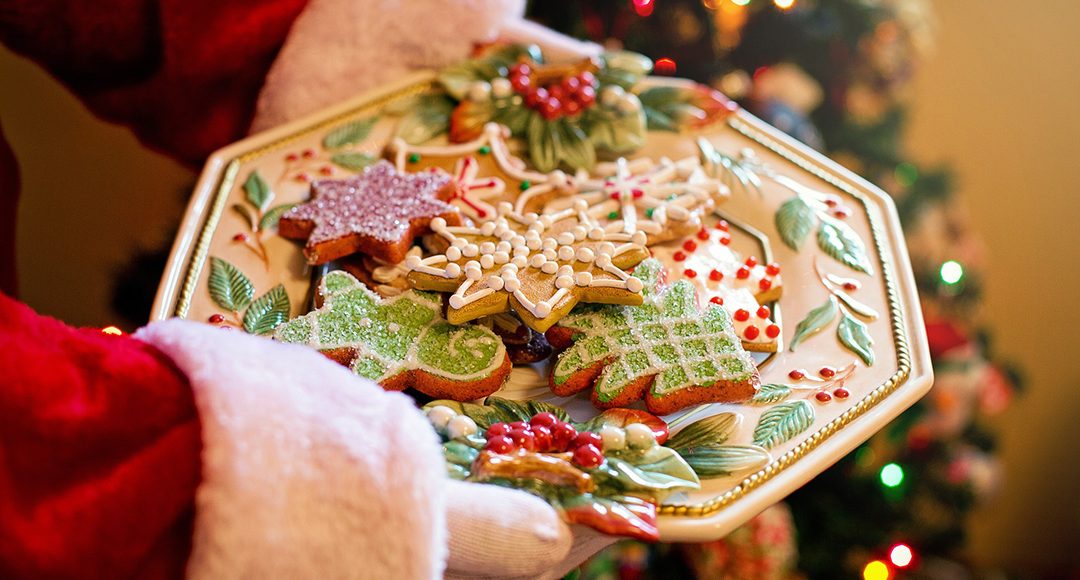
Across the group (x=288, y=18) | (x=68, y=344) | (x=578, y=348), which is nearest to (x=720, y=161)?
(x=578, y=348)

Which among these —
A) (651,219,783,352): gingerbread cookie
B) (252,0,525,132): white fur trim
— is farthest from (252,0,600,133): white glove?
(651,219,783,352): gingerbread cookie

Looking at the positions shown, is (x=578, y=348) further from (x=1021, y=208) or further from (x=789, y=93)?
(x=1021, y=208)

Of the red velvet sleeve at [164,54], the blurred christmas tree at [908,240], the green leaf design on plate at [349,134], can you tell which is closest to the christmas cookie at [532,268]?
the green leaf design on plate at [349,134]

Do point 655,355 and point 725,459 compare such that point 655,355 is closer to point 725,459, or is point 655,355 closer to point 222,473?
point 725,459

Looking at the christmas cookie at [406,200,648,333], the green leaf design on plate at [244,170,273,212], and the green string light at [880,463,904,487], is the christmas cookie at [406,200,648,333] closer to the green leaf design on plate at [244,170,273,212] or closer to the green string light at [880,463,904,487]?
the green leaf design on plate at [244,170,273,212]

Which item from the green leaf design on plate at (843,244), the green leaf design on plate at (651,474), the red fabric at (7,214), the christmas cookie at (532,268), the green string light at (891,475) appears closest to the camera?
the green leaf design on plate at (651,474)

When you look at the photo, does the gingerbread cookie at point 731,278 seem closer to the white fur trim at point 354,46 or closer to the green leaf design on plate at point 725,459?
the green leaf design on plate at point 725,459
